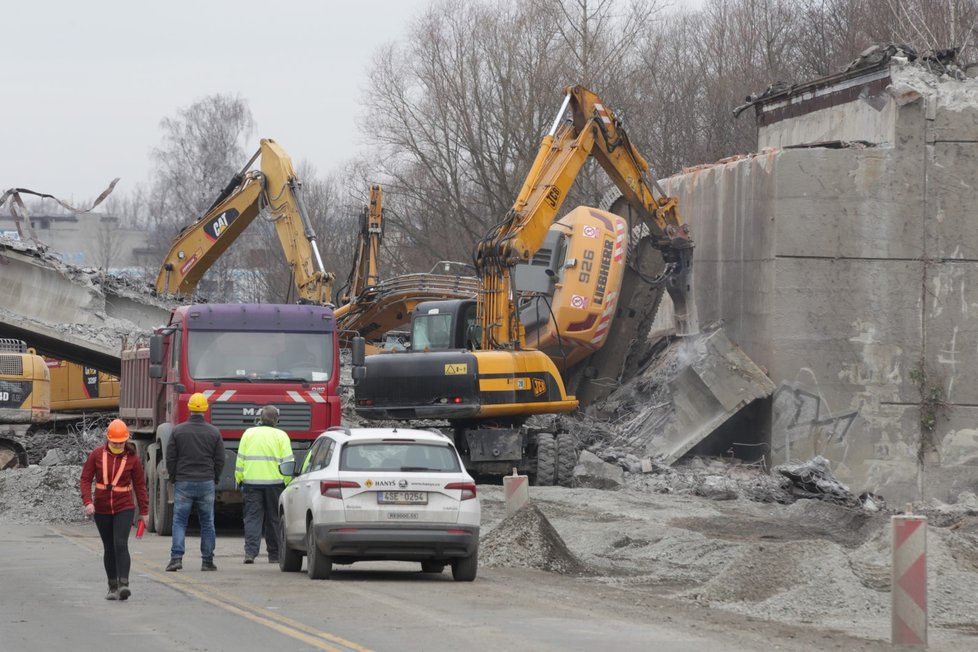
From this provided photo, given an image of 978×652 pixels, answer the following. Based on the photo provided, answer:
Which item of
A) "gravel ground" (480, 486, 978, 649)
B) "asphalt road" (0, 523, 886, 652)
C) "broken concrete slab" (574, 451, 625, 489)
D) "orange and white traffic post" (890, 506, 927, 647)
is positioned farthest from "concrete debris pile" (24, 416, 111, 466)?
"orange and white traffic post" (890, 506, 927, 647)

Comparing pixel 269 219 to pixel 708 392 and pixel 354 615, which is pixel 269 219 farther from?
pixel 354 615

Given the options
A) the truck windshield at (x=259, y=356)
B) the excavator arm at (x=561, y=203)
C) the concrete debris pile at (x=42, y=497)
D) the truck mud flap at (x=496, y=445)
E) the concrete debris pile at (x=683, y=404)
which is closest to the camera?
the truck windshield at (x=259, y=356)

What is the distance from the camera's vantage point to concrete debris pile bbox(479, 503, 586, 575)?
17.3 m

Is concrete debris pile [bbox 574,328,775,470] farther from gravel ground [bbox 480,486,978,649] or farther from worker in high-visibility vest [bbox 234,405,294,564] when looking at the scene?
worker in high-visibility vest [bbox 234,405,294,564]

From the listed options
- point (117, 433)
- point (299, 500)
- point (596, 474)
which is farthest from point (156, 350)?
point (596, 474)

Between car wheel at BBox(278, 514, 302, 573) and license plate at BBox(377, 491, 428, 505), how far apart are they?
1.69m

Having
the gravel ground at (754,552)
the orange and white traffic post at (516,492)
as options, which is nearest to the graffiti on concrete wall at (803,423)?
the gravel ground at (754,552)

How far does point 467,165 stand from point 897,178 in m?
29.2

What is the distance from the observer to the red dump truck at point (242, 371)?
2111 centimetres

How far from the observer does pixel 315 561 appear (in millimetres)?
15141

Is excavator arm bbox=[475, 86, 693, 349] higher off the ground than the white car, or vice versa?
excavator arm bbox=[475, 86, 693, 349]

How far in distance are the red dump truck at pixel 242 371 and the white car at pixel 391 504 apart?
5.73 m

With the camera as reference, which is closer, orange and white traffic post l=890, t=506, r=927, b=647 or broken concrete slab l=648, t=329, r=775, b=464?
orange and white traffic post l=890, t=506, r=927, b=647

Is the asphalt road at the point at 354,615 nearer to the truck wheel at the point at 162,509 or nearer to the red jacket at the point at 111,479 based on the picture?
the red jacket at the point at 111,479
